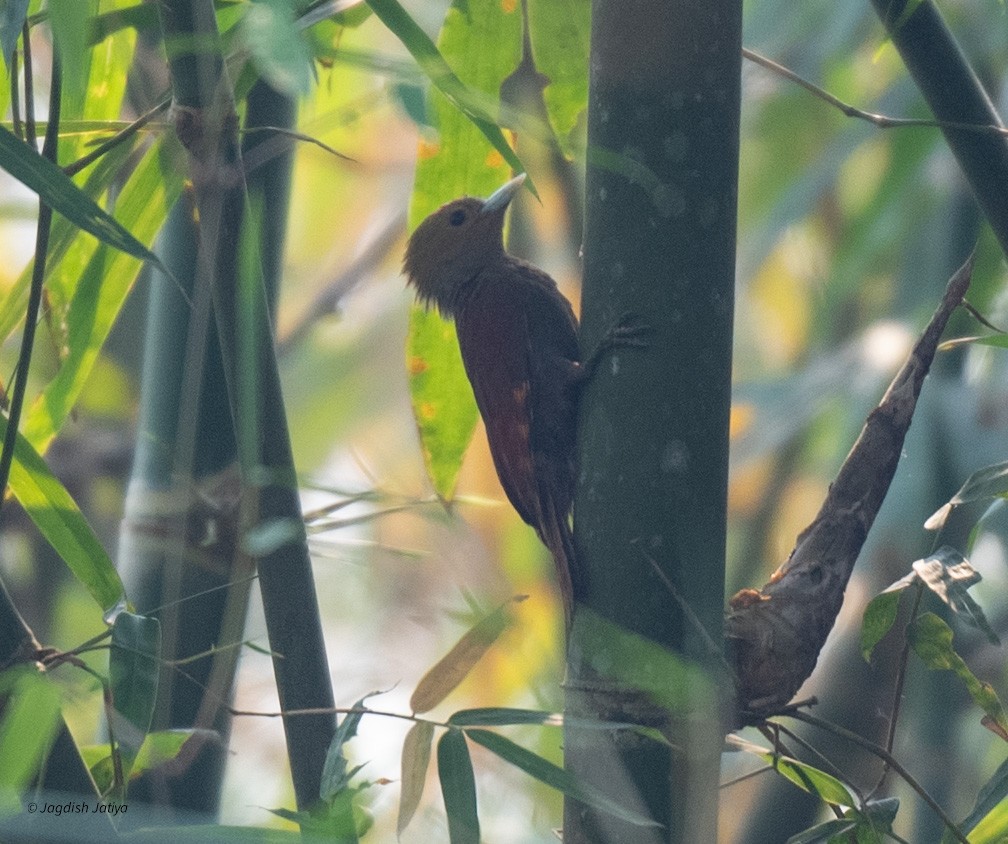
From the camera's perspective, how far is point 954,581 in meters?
1.20

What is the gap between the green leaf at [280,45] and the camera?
2.96ft

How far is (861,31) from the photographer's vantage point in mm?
3293

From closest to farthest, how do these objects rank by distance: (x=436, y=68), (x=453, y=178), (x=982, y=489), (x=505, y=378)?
(x=436, y=68) < (x=982, y=489) < (x=453, y=178) < (x=505, y=378)


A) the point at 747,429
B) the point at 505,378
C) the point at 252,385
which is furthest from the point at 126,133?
the point at 747,429

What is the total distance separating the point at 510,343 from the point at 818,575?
1.10 m

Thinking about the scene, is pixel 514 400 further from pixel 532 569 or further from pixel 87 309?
pixel 532 569

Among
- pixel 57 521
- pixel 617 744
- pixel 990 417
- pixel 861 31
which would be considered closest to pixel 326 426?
pixel 861 31

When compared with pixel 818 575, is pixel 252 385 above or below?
above

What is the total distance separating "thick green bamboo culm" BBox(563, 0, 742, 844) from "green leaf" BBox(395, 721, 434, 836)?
5.5 inches

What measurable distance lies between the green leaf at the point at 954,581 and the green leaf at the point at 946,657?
2.3 inches

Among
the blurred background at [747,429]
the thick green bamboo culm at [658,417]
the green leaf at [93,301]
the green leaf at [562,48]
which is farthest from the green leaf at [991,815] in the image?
the green leaf at [93,301]

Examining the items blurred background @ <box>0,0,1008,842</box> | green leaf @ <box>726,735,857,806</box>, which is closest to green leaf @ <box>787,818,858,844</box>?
green leaf @ <box>726,735,857,806</box>

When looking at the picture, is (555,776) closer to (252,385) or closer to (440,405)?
(252,385)

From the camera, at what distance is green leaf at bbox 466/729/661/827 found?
1.06 m
